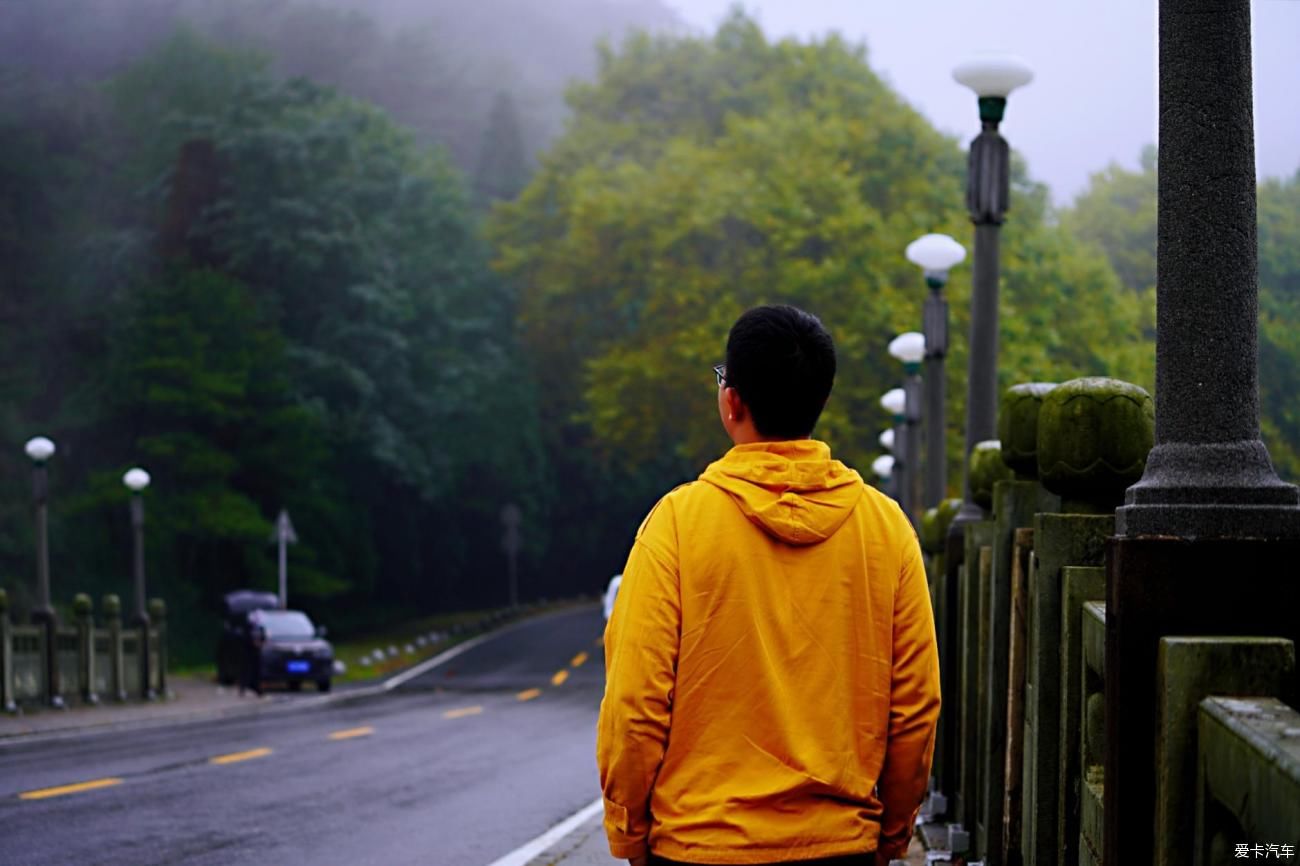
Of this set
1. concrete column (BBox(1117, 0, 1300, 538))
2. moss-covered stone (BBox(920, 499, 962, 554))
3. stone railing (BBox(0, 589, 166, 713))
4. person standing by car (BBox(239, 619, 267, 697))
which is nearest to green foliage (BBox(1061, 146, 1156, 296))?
person standing by car (BBox(239, 619, 267, 697))

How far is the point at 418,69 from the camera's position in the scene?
319ft

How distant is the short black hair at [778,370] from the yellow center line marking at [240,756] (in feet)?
44.0

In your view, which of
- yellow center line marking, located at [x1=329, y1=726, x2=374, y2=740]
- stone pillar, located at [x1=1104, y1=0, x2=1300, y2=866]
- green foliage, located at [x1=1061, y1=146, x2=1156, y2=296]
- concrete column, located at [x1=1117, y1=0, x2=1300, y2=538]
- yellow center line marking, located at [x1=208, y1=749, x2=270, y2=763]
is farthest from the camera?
green foliage, located at [x1=1061, y1=146, x2=1156, y2=296]

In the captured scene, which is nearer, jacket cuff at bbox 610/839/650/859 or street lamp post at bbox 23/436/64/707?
jacket cuff at bbox 610/839/650/859

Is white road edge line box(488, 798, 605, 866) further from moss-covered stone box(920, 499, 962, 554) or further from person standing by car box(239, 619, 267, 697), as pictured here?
person standing by car box(239, 619, 267, 697)

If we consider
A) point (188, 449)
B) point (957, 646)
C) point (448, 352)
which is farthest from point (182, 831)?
point (448, 352)

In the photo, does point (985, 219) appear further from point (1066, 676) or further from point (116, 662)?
point (116, 662)

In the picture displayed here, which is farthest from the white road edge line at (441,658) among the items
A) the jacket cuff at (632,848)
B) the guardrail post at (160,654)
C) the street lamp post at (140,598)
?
the jacket cuff at (632,848)

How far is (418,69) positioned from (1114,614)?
95.3 metres

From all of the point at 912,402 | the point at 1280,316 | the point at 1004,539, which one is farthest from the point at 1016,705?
the point at 912,402

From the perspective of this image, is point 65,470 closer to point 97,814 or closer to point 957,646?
point 97,814

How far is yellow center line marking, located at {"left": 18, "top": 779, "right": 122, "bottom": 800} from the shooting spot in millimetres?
13398

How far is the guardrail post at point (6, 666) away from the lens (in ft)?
85.9

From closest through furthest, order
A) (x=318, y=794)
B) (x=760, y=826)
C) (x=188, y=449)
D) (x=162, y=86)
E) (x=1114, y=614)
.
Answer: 1. (x=760, y=826)
2. (x=1114, y=614)
3. (x=318, y=794)
4. (x=188, y=449)
5. (x=162, y=86)
